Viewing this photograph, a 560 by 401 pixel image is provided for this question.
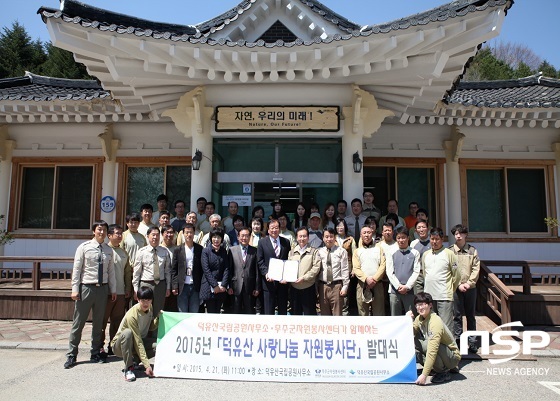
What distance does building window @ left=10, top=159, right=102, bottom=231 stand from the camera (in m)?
9.26

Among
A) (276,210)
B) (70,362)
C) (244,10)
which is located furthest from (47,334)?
(244,10)

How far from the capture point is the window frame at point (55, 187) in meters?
9.15

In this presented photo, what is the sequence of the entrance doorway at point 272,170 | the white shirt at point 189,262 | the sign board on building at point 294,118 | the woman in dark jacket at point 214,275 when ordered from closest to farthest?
1. the woman in dark jacket at point 214,275
2. the white shirt at point 189,262
3. the sign board on building at point 294,118
4. the entrance doorway at point 272,170

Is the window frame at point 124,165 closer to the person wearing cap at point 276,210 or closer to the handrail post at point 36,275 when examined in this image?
the handrail post at point 36,275

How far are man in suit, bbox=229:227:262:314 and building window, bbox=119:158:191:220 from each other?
4.14 metres

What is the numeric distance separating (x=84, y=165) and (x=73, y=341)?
18.4 ft

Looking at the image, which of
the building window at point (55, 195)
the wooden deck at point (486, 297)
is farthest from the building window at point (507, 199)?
the building window at point (55, 195)

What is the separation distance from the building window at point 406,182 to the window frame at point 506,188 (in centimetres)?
54

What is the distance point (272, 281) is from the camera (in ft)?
17.3

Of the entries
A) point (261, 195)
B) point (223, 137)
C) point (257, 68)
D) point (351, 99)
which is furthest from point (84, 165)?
point (351, 99)

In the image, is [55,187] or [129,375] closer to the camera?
[129,375]

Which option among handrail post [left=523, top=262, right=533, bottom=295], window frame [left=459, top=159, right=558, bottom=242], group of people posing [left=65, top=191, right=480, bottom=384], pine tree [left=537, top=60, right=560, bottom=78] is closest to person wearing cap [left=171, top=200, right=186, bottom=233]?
group of people posing [left=65, top=191, right=480, bottom=384]

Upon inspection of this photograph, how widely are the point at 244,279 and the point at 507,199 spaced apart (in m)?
6.88

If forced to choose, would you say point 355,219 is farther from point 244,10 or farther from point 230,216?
point 244,10
